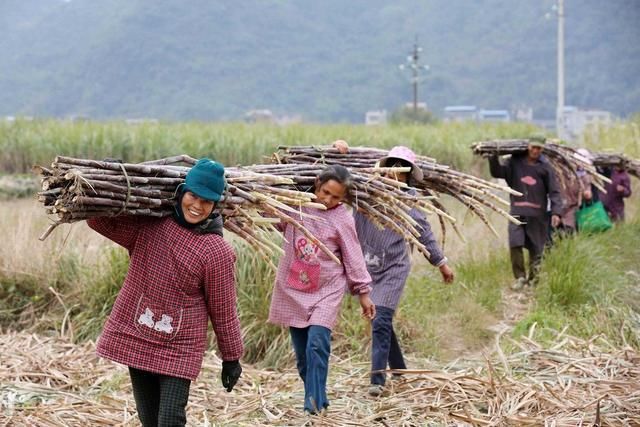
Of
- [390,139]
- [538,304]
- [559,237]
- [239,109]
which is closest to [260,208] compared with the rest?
[538,304]

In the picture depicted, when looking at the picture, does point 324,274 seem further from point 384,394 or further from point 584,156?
point 584,156

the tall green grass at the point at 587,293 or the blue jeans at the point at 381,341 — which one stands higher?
the blue jeans at the point at 381,341

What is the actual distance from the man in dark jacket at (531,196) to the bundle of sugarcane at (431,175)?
11.0 ft

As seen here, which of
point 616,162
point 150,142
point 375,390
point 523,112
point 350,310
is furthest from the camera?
point 523,112

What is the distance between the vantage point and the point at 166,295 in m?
4.40

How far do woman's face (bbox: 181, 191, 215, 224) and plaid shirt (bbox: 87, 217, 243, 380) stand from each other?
0.07 m

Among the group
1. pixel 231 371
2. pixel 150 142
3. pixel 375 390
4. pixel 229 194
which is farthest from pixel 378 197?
pixel 150 142

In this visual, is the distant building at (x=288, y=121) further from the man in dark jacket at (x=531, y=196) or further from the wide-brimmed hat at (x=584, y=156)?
the man in dark jacket at (x=531, y=196)

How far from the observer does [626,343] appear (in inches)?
288

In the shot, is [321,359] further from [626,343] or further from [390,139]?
[390,139]

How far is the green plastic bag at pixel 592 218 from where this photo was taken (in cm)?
1177

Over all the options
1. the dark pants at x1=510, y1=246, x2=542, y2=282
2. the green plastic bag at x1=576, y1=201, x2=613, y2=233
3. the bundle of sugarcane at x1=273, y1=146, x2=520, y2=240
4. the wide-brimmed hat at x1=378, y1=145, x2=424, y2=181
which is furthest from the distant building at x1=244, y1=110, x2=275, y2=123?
the wide-brimmed hat at x1=378, y1=145, x2=424, y2=181

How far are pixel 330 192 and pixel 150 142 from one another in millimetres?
15358

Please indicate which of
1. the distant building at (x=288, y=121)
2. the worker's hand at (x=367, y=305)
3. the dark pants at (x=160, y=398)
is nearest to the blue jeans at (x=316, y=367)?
the worker's hand at (x=367, y=305)
